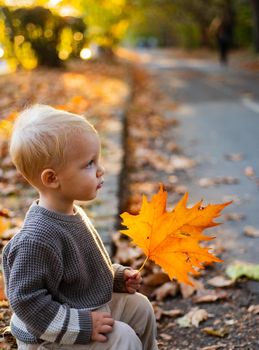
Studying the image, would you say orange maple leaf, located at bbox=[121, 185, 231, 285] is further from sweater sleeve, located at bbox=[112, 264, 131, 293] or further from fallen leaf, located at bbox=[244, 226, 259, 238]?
fallen leaf, located at bbox=[244, 226, 259, 238]

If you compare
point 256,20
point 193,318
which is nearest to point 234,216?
point 193,318

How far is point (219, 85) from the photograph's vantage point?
51.9ft

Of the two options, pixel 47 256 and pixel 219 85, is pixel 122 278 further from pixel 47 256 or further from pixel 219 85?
pixel 219 85

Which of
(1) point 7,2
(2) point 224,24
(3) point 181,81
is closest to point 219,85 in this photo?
(3) point 181,81

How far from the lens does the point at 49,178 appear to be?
6.43ft

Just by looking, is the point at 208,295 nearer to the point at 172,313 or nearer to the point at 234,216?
the point at 172,313

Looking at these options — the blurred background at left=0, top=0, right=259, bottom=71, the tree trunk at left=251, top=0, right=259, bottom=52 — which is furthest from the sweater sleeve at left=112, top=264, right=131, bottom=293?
the tree trunk at left=251, top=0, right=259, bottom=52

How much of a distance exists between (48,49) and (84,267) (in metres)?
16.4

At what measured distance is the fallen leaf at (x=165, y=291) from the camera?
331 cm

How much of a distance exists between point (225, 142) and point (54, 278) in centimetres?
609

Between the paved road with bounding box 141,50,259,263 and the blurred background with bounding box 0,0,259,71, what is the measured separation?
111 inches

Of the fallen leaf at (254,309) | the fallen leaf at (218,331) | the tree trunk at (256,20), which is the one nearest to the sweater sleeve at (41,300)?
the fallen leaf at (218,331)

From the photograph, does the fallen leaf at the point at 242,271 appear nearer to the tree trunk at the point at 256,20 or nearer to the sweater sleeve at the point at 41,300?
the sweater sleeve at the point at 41,300

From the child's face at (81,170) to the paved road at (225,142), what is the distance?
6.58 ft
